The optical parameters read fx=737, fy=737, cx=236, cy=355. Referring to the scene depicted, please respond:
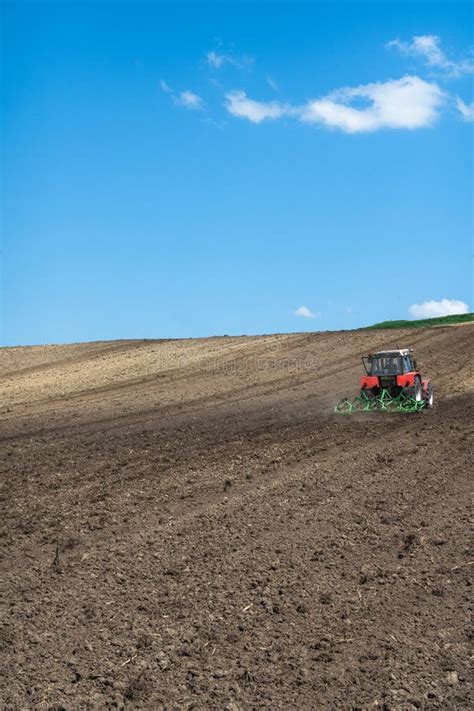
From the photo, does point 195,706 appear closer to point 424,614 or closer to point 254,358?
point 424,614

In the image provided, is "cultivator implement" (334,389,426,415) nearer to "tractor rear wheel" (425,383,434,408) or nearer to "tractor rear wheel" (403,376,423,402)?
"tractor rear wheel" (403,376,423,402)

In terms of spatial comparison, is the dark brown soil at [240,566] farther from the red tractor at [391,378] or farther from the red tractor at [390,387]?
the red tractor at [391,378]

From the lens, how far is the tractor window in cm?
2128

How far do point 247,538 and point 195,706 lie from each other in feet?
12.2

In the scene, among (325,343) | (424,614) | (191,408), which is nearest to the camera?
(424,614)

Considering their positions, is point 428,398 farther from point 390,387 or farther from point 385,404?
point 385,404

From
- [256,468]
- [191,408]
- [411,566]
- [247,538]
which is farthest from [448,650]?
[191,408]

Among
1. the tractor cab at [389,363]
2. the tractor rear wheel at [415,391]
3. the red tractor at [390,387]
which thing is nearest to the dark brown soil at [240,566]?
the red tractor at [390,387]

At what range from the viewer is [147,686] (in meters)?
6.15

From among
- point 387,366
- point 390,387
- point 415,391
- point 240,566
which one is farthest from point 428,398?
point 240,566

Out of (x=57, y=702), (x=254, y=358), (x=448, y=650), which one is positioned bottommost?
(x=448, y=650)

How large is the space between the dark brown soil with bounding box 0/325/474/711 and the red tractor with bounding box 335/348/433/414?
1.29 m

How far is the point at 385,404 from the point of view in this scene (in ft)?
68.8

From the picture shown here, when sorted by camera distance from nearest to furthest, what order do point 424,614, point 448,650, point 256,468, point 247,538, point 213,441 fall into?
point 448,650
point 424,614
point 247,538
point 256,468
point 213,441
